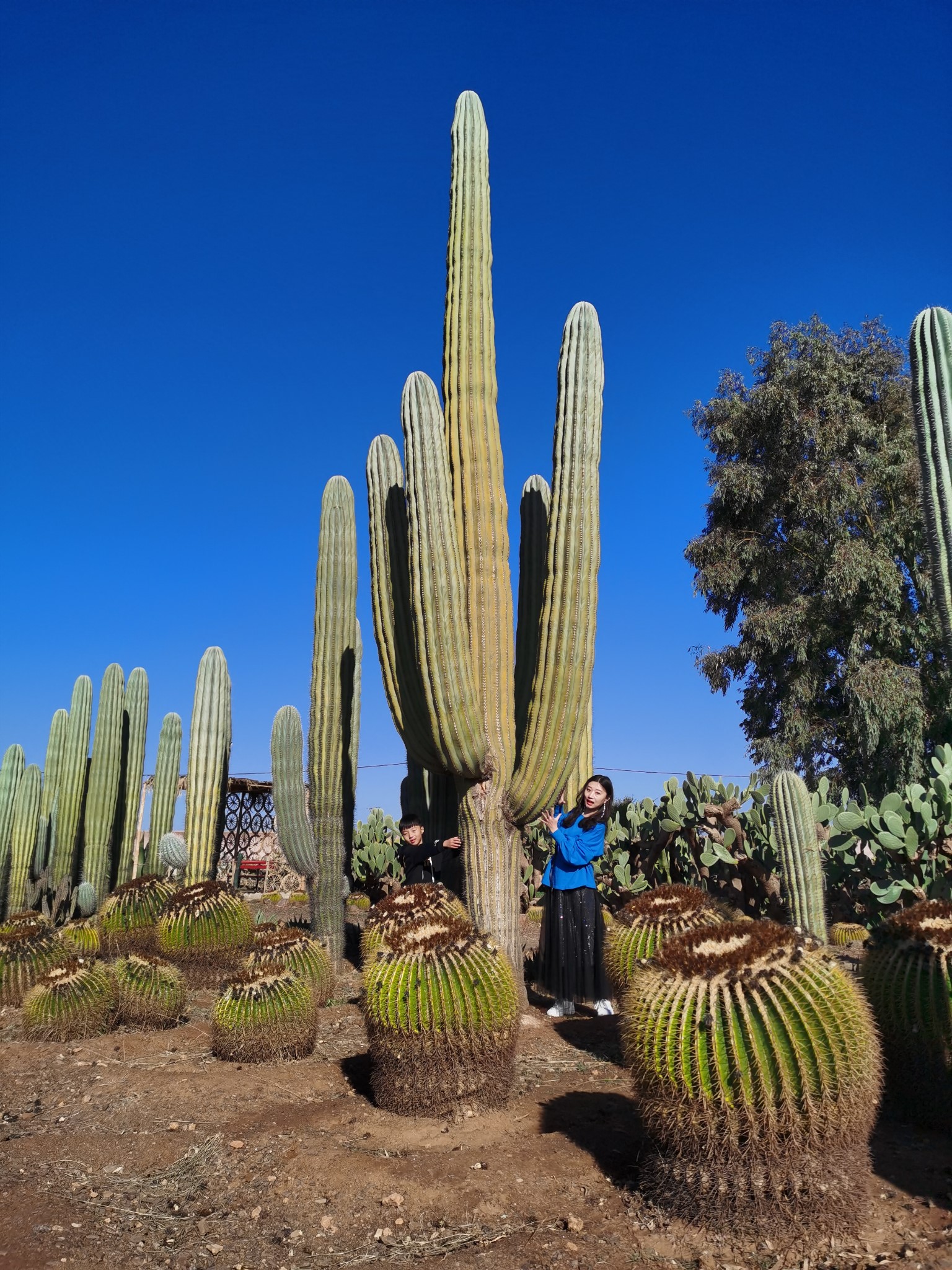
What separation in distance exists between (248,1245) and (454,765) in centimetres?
357

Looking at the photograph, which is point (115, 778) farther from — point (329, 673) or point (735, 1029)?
point (735, 1029)

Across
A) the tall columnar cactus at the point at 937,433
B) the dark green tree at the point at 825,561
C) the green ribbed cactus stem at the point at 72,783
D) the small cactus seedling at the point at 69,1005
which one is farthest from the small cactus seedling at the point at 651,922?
the dark green tree at the point at 825,561

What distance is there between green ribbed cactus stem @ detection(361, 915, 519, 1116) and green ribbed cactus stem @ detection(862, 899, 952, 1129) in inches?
71.9

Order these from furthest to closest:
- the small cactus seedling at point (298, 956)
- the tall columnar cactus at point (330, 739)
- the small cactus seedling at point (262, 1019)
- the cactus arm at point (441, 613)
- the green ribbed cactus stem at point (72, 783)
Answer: the green ribbed cactus stem at point (72, 783) → the tall columnar cactus at point (330, 739) → the small cactus seedling at point (298, 956) → the cactus arm at point (441, 613) → the small cactus seedling at point (262, 1019)

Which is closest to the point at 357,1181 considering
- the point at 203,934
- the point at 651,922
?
the point at 651,922

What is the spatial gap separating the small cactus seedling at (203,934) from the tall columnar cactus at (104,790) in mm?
5509

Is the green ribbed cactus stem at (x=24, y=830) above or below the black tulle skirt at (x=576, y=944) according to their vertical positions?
above

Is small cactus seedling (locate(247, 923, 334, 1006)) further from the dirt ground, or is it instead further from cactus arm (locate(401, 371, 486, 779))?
cactus arm (locate(401, 371, 486, 779))

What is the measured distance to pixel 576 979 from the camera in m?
6.92

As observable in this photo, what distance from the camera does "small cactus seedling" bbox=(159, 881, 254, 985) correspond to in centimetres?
835

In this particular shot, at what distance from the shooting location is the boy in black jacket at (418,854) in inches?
319

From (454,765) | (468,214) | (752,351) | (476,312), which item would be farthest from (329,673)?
(752,351)

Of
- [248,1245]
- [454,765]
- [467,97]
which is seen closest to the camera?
[248,1245]

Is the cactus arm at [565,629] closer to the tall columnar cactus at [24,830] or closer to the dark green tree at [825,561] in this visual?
the tall columnar cactus at [24,830]
